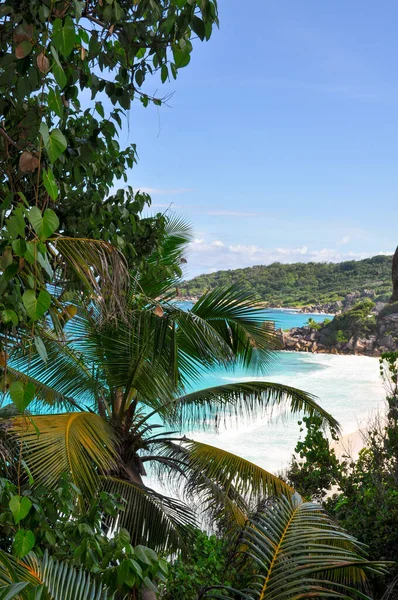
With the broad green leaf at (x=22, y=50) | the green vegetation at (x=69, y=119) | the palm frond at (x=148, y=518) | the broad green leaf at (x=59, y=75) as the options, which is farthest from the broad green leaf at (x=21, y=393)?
the palm frond at (x=148, y=518)

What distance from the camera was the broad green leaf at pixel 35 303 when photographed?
1312 millimetres

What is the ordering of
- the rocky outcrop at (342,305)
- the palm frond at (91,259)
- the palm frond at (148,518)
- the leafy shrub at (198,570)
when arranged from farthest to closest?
the rocky outcrop at (342,305) → the palm frond at (148,518) → the leafy shrub at (198,570) → the palm frond at (91,259)

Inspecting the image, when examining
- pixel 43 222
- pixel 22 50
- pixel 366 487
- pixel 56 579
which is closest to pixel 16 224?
pixel 43 222

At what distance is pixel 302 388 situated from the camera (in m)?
27.7

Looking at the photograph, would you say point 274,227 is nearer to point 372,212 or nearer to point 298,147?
point 372,212

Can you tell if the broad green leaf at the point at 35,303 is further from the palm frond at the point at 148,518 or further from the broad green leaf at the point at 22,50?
the palm frond at the point at 148,518

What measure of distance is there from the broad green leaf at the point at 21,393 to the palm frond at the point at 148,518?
140 inches

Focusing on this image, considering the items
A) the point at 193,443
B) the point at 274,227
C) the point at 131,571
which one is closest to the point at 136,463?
the point at 193,443

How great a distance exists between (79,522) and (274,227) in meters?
122

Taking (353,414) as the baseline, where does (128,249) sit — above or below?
above

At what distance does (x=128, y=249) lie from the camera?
135 inches

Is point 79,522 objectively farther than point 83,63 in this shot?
Yes

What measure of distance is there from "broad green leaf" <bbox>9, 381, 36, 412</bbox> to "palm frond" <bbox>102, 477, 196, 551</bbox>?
356cm

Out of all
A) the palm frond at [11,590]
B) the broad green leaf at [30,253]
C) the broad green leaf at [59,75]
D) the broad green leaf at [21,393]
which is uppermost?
the broad green leaf at [59,75]
